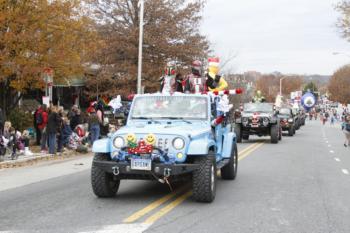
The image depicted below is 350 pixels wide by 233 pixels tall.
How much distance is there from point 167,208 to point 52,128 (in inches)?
408

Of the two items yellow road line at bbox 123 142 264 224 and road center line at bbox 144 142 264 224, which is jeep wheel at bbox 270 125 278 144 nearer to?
yellow road line at bbox 123 142 264 224

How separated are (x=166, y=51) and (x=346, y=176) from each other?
23.1 metres

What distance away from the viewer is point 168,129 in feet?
29.1

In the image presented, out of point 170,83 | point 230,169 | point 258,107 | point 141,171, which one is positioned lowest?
point 230,169

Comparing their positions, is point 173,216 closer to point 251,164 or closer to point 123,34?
point 251,164

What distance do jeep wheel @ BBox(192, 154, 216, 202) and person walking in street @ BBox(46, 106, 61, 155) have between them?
10.2 metres

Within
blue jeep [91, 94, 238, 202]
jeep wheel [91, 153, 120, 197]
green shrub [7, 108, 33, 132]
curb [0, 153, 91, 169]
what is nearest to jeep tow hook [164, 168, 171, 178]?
blue jeep [91, 94, 238, 202]

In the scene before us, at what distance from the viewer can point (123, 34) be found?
35.5 meters

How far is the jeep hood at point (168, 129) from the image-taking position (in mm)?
8688

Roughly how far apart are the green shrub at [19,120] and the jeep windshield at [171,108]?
41.9 ft

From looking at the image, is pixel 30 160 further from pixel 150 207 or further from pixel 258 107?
pixel 258 107

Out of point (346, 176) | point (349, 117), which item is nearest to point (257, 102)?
point (349, 117)

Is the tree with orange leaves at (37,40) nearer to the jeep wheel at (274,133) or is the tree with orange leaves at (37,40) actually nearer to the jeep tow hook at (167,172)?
the jeep wheel at (274,133)

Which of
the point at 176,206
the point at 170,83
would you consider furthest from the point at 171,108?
the point at 176,206
